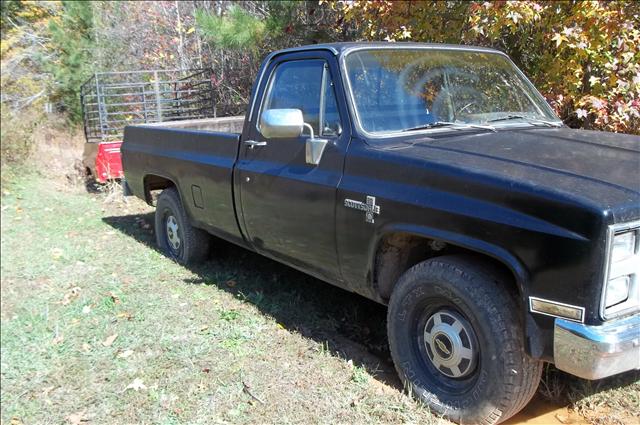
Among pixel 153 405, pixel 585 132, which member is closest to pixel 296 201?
pixel 153 405

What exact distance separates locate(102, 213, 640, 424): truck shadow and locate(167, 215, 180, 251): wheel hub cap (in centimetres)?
36

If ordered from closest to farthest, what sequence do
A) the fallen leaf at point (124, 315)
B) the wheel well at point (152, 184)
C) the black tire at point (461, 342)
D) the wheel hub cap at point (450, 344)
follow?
1. the black tire at point (461, 342)
2. the wheel hub cap at point (450, 344)
3. the fallen leaf at point (124, 315)
4. the wheel well at point (152, 184)

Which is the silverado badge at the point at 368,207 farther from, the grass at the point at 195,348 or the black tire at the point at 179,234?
the black tire at the point at 179,234

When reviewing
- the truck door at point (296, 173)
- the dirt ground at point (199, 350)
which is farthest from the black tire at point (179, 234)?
the truck door at point (296, 173)

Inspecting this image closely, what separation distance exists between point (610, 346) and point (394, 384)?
143 centimetres

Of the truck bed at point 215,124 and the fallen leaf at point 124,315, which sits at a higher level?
the truck bed at point 215,124

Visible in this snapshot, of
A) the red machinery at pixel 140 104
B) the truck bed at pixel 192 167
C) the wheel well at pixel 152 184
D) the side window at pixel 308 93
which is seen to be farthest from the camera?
the red machinery at pixel 140 104

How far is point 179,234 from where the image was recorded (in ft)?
19.2

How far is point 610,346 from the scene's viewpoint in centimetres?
239

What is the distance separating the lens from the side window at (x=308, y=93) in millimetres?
3711

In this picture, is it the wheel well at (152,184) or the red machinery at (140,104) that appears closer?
the wheel well at (152,184)

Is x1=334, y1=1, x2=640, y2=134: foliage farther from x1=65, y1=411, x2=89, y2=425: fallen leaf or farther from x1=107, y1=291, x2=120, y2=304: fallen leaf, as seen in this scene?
x1=65, y1=411, x2=89, y2=425: fallen leaf

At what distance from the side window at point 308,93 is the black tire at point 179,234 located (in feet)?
6.04

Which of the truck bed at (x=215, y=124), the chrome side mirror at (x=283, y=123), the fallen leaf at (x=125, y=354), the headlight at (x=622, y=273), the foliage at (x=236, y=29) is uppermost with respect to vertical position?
the foliage at (x=236, y=29)
